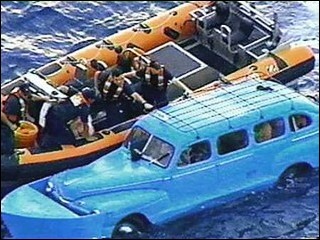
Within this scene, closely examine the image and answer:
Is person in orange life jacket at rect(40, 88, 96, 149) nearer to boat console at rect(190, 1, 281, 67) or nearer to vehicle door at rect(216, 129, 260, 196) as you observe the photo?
vehicle door at rect(216, 129, 260, 196)

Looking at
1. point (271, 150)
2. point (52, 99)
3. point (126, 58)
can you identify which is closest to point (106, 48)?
point (126, 58)

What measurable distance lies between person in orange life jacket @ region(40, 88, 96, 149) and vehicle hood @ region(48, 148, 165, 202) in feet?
3.24

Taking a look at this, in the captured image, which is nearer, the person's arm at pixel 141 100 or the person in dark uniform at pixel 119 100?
the person's arm at pixel 141 100

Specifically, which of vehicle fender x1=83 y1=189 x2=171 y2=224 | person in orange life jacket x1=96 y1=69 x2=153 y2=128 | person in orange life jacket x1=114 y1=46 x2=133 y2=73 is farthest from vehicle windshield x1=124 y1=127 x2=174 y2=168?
person in orange life jacket x1=114 y1=46 x2=133 y2=73

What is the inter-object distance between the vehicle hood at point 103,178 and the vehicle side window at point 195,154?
0.39 meters

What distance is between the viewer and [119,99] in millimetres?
23281

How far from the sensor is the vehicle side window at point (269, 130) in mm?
22281

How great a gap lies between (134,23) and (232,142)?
23.6 ft

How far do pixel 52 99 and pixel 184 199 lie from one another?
2801mm

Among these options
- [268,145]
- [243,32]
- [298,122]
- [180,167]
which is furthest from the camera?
[243,32]

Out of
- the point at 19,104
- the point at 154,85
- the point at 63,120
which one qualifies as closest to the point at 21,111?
the point at 19,104

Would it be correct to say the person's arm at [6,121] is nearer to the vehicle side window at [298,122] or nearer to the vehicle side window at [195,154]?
the vehicle side window at [195,154]

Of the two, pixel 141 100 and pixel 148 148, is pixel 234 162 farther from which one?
pixel 141 100

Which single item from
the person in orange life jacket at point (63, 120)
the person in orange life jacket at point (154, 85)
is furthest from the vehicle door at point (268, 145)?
the person in orange life jacket at point (63, 120)
